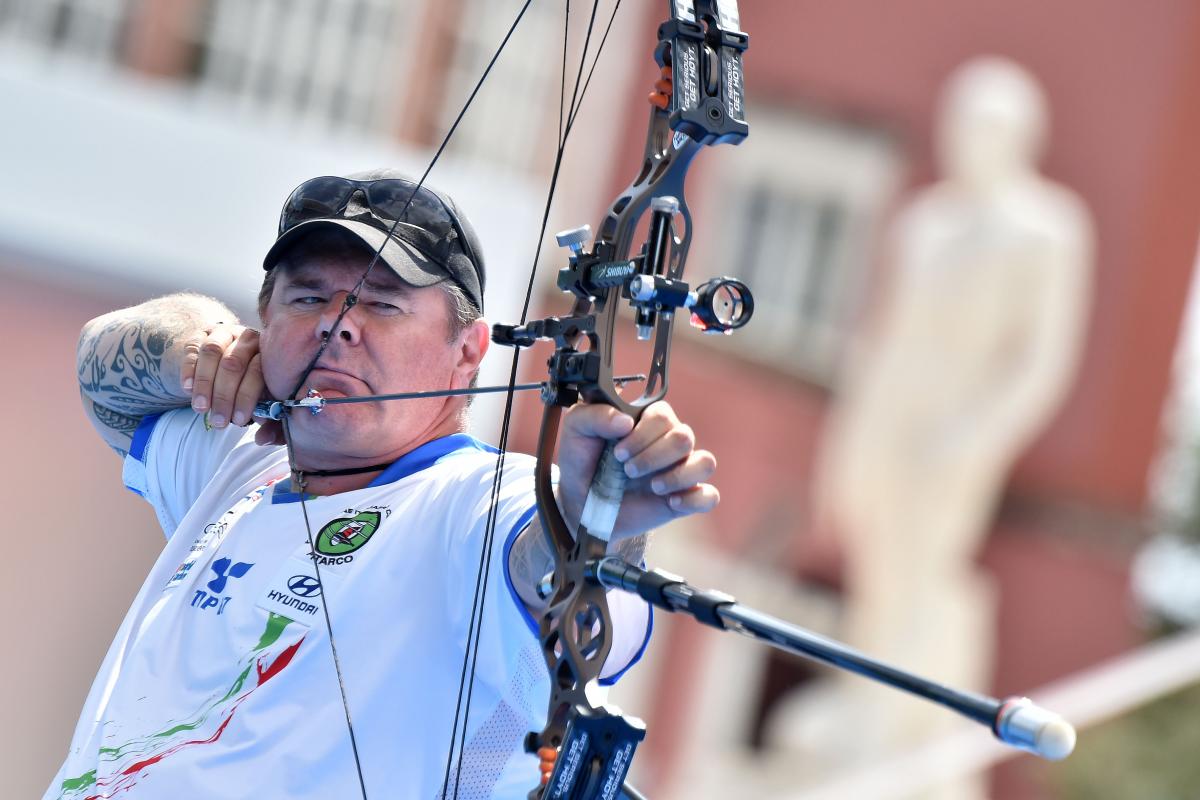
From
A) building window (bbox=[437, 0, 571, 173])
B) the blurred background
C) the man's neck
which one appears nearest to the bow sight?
the man's neck

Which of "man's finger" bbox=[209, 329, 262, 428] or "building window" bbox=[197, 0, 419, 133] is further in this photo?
"building window" bbox=[197, 0, 419, 133]

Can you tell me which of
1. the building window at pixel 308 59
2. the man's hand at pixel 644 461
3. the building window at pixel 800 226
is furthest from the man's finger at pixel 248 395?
the building window at pixel 800 226

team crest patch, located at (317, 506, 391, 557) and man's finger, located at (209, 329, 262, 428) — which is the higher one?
man's finger, located at (209, 329, 262, 428)

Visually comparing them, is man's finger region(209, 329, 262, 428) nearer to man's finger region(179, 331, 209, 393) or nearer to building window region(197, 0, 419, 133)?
man's finger region(179, 331, 209, 393)

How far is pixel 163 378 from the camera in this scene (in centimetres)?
170

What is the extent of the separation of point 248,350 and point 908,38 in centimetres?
785

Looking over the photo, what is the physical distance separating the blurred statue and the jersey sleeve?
5705 millimetres

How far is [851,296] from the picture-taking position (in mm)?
8930

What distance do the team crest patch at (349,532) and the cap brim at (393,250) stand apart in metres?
0.22

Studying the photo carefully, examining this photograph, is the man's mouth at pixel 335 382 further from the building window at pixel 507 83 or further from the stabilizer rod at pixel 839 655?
the building window at pixel 507 83

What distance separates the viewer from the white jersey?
1312 millimetres

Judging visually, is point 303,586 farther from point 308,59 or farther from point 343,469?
point 308,59

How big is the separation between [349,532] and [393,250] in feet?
0.88

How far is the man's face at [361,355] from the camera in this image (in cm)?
150
